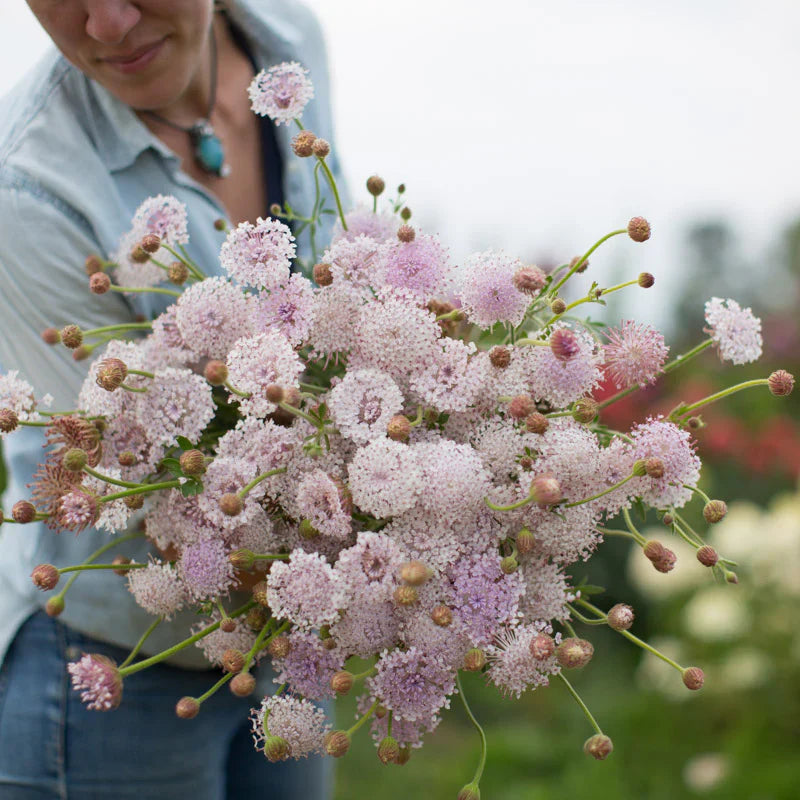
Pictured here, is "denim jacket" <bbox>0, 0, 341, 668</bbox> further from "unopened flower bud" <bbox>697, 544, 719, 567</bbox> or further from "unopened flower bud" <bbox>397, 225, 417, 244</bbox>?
"unopened flower bud" <bbox>697, 544, 719, 567</bbox>

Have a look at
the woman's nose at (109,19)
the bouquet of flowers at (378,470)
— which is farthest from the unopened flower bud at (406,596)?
the woman's nose at (109,19)

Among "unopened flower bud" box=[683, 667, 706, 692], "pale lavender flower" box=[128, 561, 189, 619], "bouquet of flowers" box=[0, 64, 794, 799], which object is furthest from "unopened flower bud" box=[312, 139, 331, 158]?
"unopened flower bud" box=[683, 667, 706, 692]

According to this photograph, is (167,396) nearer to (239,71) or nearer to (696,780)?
(239,71)

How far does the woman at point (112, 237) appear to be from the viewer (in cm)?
82

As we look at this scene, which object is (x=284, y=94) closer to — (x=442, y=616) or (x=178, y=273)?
(x=178, y=273)

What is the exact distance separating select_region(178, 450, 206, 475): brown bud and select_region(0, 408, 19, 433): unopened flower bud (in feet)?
0.46

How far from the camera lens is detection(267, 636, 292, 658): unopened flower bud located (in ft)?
2.06

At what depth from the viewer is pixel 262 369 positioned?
61 cm

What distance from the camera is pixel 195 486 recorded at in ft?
2.08

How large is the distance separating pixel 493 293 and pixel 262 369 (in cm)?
18

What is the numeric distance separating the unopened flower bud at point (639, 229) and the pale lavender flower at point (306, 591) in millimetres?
339

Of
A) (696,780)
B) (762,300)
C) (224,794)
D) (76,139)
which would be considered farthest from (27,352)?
(762,300)

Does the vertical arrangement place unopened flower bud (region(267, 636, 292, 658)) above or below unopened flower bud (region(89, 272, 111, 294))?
below

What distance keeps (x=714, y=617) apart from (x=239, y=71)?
1634 mm
